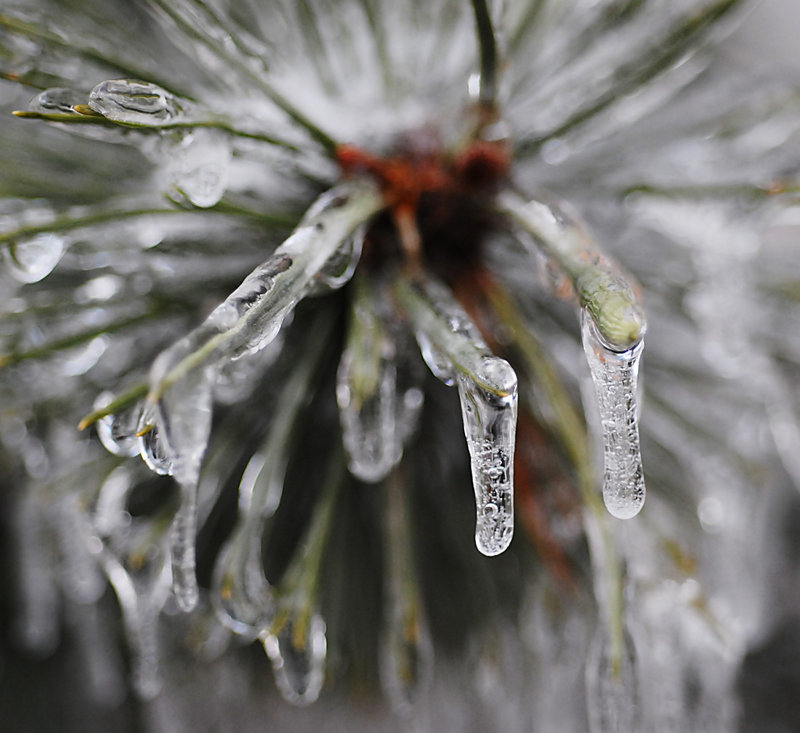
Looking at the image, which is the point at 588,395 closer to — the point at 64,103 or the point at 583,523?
the point at 583,523

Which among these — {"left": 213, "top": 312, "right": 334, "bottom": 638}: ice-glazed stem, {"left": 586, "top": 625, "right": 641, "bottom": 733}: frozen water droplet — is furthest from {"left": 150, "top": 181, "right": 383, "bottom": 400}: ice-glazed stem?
{"left": 586, "top": 625, "right": 641, "bottom": 733}: frozen water droplet

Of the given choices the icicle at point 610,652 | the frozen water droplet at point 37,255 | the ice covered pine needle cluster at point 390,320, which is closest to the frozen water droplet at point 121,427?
the ice covered pine needle cluster at point 390,320

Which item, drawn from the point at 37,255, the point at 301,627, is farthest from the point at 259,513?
the point at 37,255

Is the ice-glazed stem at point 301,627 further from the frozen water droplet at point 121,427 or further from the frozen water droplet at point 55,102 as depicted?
the frozen water droplet at point 55,102

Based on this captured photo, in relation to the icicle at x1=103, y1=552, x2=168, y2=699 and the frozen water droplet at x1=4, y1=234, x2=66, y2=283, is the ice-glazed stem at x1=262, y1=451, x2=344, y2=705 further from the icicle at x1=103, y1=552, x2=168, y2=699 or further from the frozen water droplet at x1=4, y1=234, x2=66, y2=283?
the frozen water droplet at x1=4, y1=234, x2=66, y2=283

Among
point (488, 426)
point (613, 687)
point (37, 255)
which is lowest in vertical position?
point (613, 687)

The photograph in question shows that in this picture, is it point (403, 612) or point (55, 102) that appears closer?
point (55, 102)

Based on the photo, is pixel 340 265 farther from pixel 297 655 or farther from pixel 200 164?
pixel 297 655
